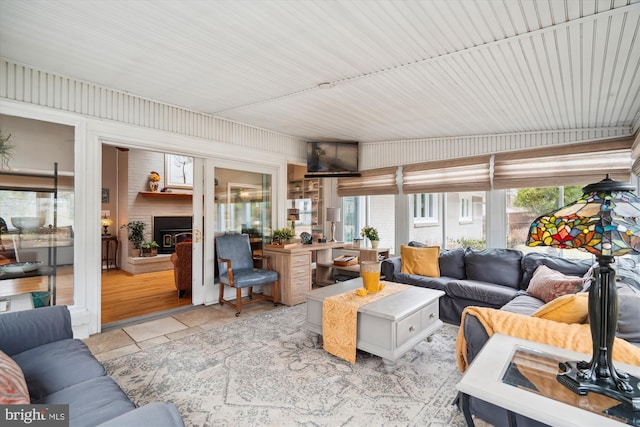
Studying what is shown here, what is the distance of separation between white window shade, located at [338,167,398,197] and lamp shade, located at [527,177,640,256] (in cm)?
399

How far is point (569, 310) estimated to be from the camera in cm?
183

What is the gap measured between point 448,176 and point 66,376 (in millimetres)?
4720

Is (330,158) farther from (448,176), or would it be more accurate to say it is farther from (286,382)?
(286,382)

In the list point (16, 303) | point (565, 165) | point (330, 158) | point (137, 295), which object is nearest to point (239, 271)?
point (137, 295)

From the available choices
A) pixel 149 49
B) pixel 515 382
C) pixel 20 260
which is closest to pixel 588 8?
pixel 515 382

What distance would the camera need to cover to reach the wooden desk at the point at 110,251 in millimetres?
7059

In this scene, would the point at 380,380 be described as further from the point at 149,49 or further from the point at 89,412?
the point at 149,49

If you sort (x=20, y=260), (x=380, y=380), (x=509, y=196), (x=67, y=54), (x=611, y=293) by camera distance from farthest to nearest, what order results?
(x=509, y=196), (x=20, y=260), (x=67, y=54), (x=380, y=380), (x=611, y=293)

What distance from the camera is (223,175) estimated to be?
4.59m

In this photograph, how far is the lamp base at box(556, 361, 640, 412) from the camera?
1.17 metres

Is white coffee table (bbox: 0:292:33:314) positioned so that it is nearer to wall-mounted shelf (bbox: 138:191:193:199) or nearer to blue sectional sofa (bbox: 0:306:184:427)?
blue sectional sofa (bbox: 0:306:184:427)

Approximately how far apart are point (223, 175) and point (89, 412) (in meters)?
3.58

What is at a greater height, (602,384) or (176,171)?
(176,171)

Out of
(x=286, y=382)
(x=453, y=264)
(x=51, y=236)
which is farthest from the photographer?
(x=453, y=264)
